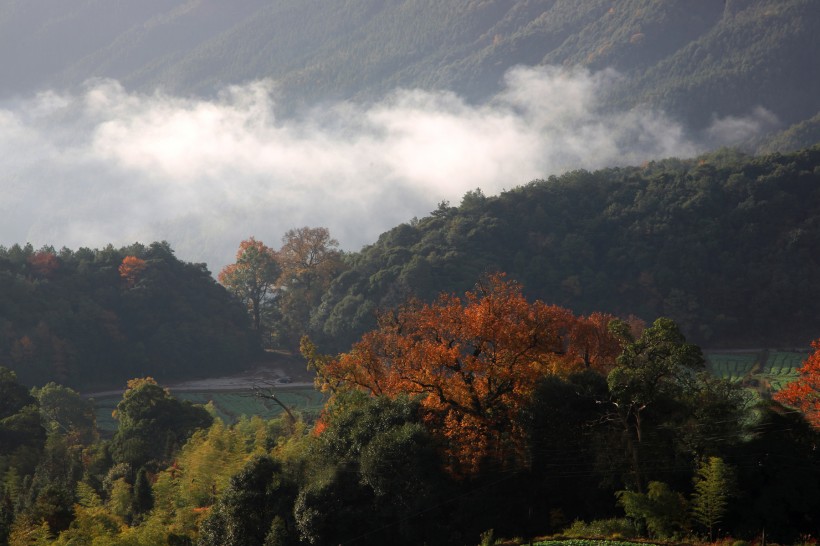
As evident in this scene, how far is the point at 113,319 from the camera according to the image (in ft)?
261

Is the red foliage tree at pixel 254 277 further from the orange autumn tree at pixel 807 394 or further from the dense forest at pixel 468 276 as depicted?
the orange autumn tree at pixel 807 394

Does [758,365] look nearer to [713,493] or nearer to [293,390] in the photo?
[293,390]

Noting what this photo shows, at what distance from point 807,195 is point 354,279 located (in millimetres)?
44752

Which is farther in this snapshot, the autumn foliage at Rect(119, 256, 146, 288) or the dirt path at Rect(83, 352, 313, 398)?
the autumn foliage at Rect(119, 256, 146, 288)

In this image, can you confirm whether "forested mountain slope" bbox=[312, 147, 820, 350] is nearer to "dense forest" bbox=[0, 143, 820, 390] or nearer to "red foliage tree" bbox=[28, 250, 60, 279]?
"dense forest" bbox=[0, 143, 820, 390]

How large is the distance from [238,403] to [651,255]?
138ft

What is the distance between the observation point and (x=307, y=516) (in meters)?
28.9

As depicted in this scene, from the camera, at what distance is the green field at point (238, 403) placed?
62766 mm

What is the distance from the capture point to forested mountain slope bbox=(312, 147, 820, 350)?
79.1 m

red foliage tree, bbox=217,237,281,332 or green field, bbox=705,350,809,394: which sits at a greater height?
red foliage tree, bbox=217,237,281,332

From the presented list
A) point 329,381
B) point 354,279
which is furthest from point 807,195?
point 329,381

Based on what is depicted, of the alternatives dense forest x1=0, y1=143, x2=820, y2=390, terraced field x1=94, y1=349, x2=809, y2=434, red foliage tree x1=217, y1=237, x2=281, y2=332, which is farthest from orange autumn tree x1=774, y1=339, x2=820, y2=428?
red foliage tree x1=217, y1=237, x2=281, y2=332

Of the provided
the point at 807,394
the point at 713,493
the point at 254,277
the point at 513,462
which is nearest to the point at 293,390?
the point at 254,277

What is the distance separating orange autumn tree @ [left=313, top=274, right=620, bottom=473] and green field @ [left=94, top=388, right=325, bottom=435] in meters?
27.5
